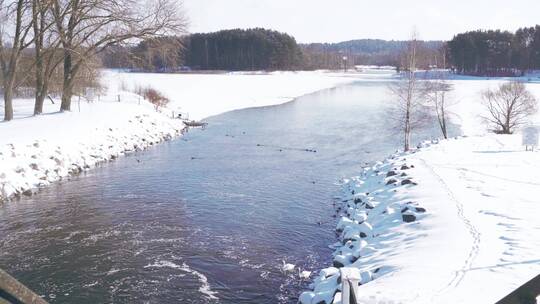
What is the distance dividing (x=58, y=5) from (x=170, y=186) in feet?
52.6

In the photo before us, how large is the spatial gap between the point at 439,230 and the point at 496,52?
4032 inches

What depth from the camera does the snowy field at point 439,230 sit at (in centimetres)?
834

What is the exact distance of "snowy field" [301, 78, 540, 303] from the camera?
8336mm

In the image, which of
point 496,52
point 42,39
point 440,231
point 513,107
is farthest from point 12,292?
point 496,52

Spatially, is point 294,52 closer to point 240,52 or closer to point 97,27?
point 240,52

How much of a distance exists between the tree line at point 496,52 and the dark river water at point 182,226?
8477 cm

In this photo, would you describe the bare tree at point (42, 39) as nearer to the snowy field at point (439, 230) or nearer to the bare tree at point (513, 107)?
the snowy field at point (439, 230)

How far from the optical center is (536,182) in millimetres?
16109

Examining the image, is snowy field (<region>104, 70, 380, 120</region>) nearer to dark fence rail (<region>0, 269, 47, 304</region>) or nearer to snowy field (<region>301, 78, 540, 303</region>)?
snowy field (<region>301, 78, 540, 303</region>)

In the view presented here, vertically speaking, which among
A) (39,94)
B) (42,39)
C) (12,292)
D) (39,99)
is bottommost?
(12,292)

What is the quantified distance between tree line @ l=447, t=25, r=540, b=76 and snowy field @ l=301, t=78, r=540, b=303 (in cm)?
8784

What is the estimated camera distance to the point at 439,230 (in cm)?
1158

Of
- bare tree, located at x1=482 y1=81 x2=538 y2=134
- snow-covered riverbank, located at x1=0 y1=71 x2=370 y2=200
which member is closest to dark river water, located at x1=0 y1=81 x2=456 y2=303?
snow-covered riverbank, located at x1=0 y1=71 x2=370 y2=200

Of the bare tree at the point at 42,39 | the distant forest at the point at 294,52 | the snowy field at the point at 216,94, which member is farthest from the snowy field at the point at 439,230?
the distant forest at the point at 294,52
